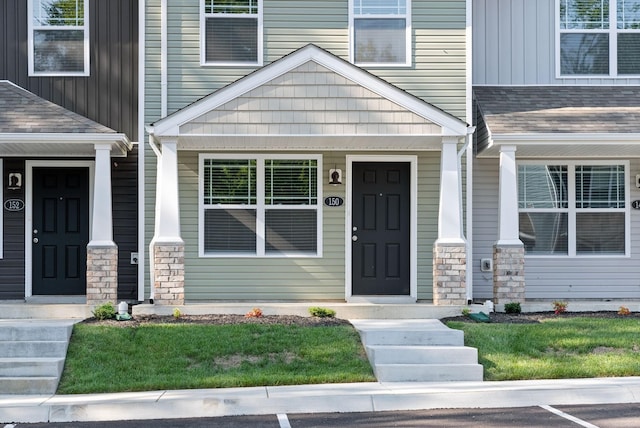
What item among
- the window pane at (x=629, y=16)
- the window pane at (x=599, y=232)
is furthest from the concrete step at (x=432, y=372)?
the window pane at (x=629, y=16)

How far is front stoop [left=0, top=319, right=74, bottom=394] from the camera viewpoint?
816 cm

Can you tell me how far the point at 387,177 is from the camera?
1191 cm

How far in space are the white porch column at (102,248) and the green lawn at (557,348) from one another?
197 inches

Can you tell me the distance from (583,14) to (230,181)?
Answer: 6.78 meters

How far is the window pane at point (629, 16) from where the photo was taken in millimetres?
12688

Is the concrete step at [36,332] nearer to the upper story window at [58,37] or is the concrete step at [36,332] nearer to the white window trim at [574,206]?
the upper story window at [58,37]

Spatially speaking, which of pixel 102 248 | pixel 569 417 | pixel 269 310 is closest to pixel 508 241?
pixel 269 310

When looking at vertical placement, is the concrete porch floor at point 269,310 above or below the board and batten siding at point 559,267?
below

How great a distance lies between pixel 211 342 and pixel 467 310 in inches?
149

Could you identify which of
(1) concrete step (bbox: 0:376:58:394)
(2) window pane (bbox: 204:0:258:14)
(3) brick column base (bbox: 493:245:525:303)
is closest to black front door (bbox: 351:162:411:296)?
(3) brick column base (bbox: 493:245:525:303)

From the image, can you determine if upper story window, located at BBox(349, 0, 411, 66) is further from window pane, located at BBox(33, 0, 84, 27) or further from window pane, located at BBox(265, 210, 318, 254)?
window pane, located at BBox(33, 0, 84, 27)

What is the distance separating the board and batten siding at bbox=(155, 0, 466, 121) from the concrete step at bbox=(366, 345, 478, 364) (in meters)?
4.51

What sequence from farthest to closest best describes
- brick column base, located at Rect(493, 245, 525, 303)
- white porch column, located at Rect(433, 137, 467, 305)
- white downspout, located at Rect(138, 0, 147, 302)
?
1. white downspout, located at Rect(138, 0, 147, 302)
2. brick column base, located at Rect(493, 245, 525, 303)
3. white porch column, located at Rect(433, 137, 467, 305)

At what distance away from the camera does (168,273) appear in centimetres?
1053
